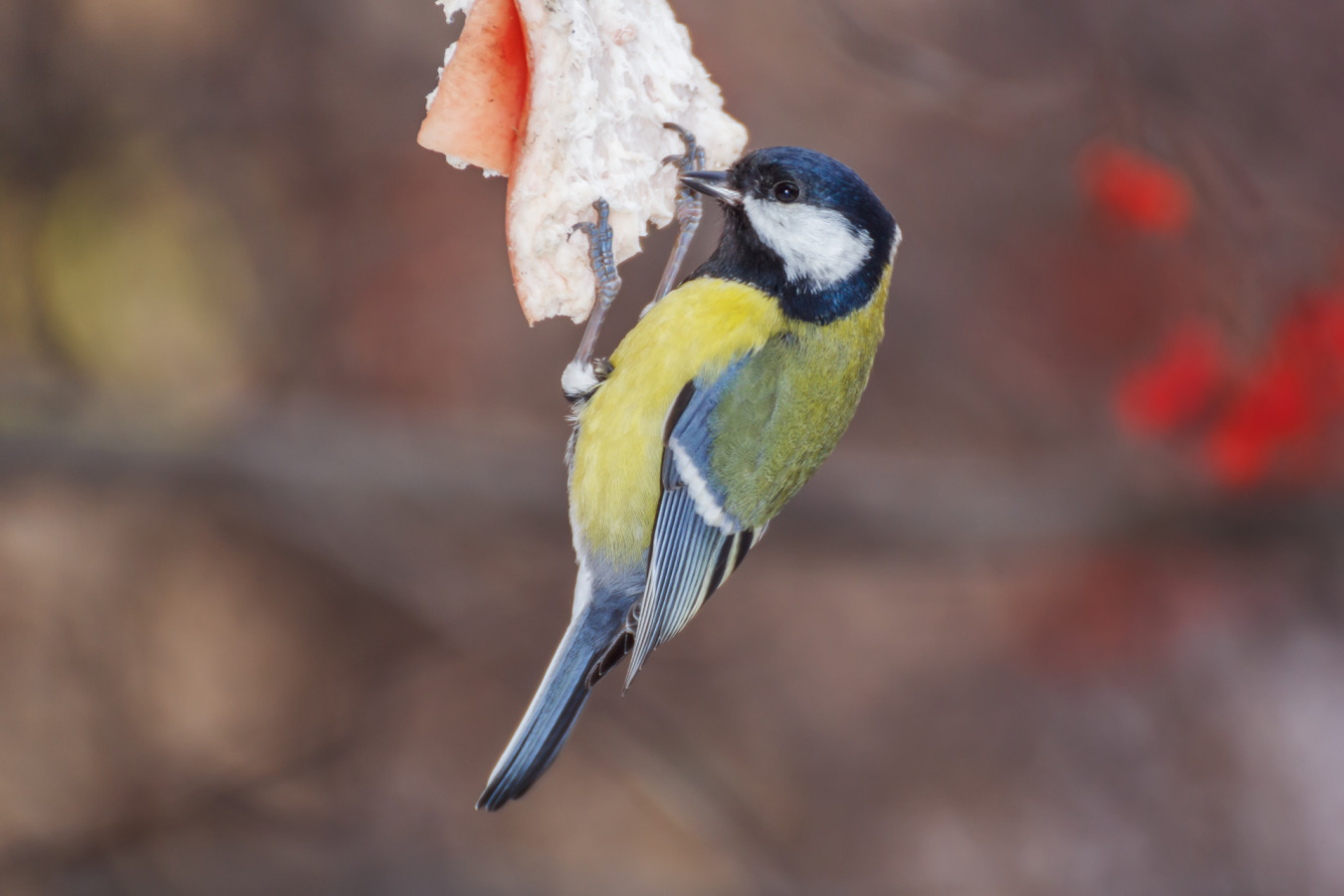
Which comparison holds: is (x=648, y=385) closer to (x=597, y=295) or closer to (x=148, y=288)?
(x=597, y=295)

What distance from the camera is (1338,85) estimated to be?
3598 mm

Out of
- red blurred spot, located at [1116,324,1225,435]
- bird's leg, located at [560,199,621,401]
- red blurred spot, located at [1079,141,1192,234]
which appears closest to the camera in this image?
bird's leg, located at [560,199,621,401]

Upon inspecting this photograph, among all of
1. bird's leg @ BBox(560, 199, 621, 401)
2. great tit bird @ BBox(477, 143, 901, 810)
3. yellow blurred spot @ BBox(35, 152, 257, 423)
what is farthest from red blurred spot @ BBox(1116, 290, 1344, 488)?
yellow blurred spot @ BBox(35, 152, 257, 423)

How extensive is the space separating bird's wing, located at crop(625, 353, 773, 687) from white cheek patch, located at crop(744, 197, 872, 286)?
153mm

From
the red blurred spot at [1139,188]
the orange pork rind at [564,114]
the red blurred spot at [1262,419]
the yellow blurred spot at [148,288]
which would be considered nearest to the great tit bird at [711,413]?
the orange pork rind at [564,114]

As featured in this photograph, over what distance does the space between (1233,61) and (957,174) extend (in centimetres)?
89

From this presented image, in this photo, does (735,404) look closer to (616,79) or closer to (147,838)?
(616,79)

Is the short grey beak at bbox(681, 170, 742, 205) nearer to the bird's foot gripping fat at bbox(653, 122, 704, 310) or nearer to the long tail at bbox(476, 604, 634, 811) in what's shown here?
the bird's foot gripping fat at bbox(653, 122, 704, 310)

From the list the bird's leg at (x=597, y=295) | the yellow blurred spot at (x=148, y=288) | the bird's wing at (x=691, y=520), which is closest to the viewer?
the bird's leg at (x=597, y=295)

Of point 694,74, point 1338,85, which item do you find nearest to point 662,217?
point 694,74

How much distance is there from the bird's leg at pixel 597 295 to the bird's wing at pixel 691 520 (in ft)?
0.42

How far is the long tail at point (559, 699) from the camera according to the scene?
161cm

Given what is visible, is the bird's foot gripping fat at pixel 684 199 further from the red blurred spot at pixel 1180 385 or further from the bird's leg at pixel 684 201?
the red blurred spot at pixel 1180 385

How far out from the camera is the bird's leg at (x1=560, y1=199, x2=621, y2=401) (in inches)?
58.7
